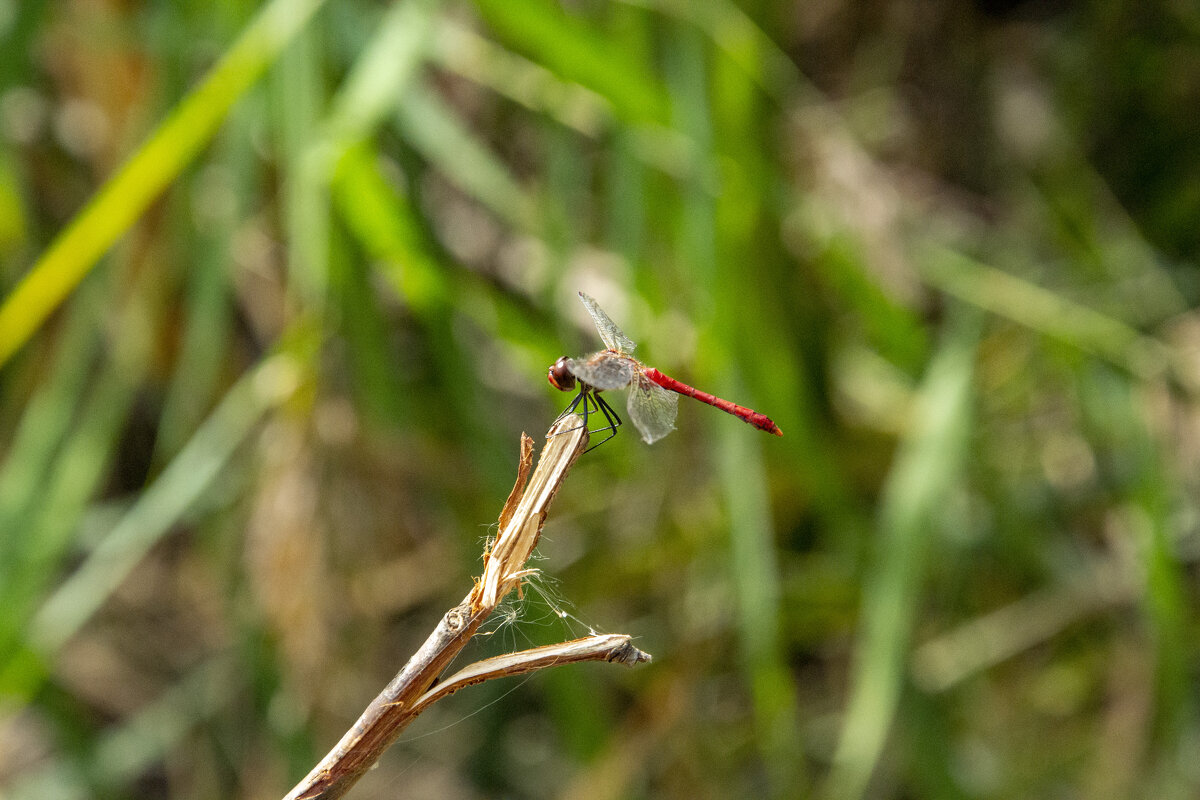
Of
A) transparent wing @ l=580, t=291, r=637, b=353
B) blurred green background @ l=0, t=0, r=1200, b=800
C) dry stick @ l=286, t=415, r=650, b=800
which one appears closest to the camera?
dry stick @ l=286, t=415, r=650, b=800

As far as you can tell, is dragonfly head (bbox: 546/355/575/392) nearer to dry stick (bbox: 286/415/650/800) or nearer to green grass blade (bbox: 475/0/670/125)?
dry stick (bbox: 286/415/650/800)

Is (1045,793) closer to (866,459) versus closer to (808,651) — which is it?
(808,651)

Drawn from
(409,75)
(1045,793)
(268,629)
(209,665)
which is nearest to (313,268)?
(409,75)

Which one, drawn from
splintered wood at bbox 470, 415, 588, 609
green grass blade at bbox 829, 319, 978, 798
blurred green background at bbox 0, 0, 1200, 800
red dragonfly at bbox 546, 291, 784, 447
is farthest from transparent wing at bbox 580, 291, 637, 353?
green grass blade at bbox 829, 319, 978, 798

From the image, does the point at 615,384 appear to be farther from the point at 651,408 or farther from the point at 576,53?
the point at 576,53

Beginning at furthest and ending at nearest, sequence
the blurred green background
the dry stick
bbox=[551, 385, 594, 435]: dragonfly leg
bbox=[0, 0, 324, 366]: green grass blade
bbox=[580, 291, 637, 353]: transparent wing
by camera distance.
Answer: the blurred green background < bbox=[0, 0, 324, 366]: green grass blade < bbox=[580, 291, 637, 353]: transparent wing < bbox=[551, 385, 594, 435]: dragonfly leg < the dry stick

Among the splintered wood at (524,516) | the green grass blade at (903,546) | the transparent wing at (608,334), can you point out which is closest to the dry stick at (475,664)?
the splintered wood at (524,516)

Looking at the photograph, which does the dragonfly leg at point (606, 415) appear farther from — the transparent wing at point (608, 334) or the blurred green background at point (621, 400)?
the blurred green background at point (621, 400)

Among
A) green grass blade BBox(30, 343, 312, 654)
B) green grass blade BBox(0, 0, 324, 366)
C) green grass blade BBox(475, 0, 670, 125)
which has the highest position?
green grass blade BBox(0, 0, 324, 366)
